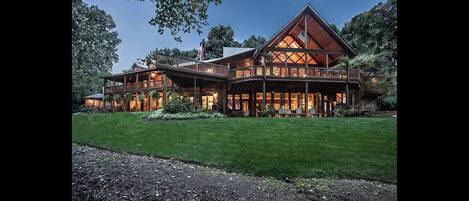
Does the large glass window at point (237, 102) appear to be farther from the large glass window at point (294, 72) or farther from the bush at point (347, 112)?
the bush at point (347, 112)

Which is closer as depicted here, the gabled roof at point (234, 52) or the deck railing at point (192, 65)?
the deck railing at point (192, 65)

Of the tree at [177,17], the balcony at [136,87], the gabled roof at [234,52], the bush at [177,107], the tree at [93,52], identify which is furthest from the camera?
the balcony at [136,87]

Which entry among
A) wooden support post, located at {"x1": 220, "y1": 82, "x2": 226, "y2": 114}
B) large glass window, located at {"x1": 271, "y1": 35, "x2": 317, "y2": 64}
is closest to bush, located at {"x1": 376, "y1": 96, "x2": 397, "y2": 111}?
large glass window, located at {"x1": 271, "y1": 35, "x2": 317, "y2": 64}

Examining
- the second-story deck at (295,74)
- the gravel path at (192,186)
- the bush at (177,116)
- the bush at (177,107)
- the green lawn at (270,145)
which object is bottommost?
the gravel path at (192,186)

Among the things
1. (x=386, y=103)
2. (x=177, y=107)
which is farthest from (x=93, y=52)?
(x=386, y=103)

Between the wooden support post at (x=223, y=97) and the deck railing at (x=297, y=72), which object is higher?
the deck railing at (x=297, y=72)

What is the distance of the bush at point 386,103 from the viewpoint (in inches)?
875

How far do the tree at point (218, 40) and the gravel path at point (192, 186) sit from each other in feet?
121

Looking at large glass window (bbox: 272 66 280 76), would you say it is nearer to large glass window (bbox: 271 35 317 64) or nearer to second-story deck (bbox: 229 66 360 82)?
second-story deck (bbox: 229 66 360 82)

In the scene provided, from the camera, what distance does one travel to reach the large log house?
20.8 m

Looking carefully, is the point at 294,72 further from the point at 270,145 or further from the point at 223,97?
the point at 270,145

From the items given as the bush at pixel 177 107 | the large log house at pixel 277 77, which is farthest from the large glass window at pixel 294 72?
the bush at pixel 177 107

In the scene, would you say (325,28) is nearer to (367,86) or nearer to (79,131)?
(367,86)
